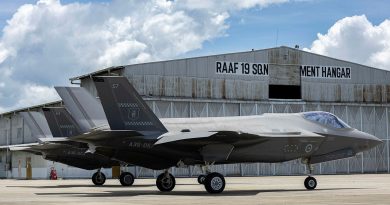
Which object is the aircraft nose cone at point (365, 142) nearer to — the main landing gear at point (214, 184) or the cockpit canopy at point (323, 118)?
the cockpit canopy at point (323, 118)

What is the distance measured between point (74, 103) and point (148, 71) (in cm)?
2341

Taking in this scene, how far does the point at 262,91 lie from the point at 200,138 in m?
35.2

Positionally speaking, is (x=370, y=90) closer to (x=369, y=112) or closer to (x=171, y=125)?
(x=369, y=112)

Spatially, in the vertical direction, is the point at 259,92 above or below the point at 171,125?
above

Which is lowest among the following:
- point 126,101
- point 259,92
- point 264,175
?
point 264,175

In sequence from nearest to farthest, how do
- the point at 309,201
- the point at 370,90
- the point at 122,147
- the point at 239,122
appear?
1. the point at 309,201
2. the point at 122,147
3. the point at 239,122
4. the point at 370,90

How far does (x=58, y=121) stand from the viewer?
36531mm

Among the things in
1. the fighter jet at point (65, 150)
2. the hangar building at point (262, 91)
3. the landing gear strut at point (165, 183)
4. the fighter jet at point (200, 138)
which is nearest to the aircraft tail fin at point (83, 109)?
the fighter jet at point (65, 150)

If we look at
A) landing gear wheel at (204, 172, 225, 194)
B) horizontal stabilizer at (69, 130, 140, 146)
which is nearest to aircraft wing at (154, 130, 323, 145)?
horizontal stabilizer at (69, 130, 140, 146)

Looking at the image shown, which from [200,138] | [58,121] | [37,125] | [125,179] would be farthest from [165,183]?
[37,125]

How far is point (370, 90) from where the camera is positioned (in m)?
62.2

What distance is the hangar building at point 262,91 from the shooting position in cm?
5491

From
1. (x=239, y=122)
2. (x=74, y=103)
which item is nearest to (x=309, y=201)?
(x=239, y=122)

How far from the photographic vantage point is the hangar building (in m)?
54.9
